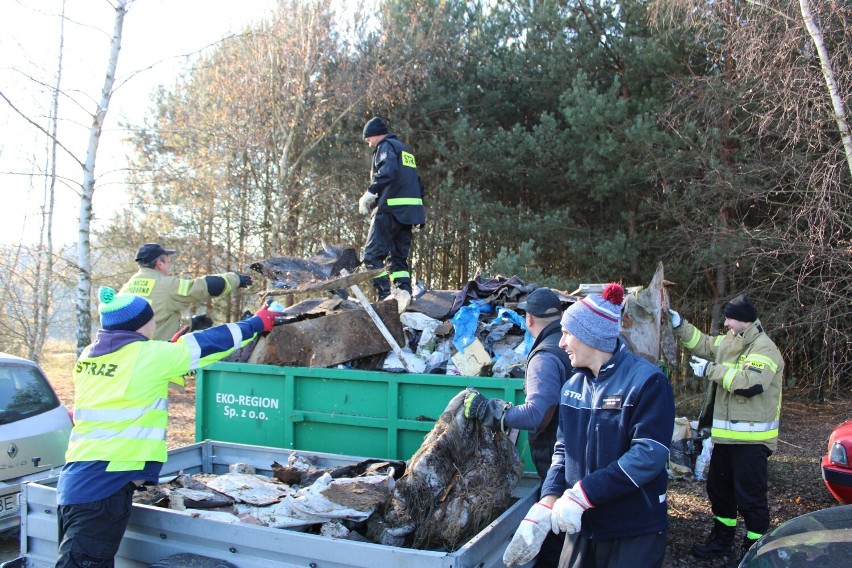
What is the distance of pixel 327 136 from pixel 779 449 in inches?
400

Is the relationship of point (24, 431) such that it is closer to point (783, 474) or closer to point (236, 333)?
point (236, 333)

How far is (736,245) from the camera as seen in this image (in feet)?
31.0

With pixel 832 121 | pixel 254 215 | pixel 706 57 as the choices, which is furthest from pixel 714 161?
pixel 254 215

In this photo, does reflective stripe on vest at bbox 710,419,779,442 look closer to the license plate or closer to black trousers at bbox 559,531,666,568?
black trousers at bbox 559,531,666,568

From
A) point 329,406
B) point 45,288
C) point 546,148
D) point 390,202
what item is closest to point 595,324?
point 329,406

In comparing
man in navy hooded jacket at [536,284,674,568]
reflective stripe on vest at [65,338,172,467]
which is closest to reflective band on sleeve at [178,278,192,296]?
reflective stripe on vest at [65,338,172,467]

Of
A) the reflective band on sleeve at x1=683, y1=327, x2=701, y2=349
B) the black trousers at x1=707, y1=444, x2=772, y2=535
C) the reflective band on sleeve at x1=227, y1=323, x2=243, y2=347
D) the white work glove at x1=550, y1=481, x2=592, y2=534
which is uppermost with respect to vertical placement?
the reflective band on sleeve at x1=227, y1=323, x2=243, y2=347

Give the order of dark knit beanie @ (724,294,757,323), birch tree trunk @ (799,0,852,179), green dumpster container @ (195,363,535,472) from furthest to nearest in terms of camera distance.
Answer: birch tree trunk @ (799,0,852,179), dark knit beanie @ (724,294,757,323), green dumpster container @ (195,363,535,472)

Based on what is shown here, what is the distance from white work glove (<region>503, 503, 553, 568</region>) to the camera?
241cm

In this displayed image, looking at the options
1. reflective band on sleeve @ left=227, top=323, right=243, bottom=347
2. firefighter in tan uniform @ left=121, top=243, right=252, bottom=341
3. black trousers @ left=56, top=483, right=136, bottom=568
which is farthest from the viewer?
firefighter in tan uniform @ left=121, top=243, right=252, bottom=341

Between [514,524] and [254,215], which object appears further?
[254,215]

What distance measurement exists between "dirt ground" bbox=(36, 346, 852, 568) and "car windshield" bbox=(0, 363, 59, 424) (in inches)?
116

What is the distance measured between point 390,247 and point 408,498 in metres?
3.91

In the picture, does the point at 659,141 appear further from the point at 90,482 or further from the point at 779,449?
the point at 90,482
